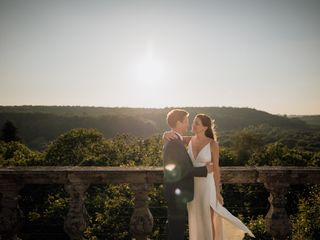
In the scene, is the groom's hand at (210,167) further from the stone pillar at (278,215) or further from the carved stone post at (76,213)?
the carved stone post at (76,213)

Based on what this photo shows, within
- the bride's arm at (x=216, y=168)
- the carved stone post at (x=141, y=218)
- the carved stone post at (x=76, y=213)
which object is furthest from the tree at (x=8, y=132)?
the carved stone post at (x=141, y=218)

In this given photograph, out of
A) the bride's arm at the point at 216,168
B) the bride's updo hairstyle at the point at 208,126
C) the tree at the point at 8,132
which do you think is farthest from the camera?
the tree at the point at 8,132

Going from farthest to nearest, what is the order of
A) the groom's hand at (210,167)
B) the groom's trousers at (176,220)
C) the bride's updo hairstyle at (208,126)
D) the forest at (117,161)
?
the forest at (117,161) → the bride's updo hairstyle at (208,126) → the groom's hand at (210,167) → the groom's trousers at (176,220)

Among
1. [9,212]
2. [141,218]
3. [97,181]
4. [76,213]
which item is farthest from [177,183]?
[9,212]

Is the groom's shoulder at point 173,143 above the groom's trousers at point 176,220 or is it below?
above

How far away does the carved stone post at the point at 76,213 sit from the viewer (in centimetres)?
423

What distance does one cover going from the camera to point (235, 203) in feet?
142

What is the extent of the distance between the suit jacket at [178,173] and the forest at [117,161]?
1.75 feet

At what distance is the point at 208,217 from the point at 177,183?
2.81 feet

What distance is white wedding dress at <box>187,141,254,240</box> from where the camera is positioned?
479 cm

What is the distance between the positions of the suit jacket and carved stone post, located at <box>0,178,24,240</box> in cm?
187

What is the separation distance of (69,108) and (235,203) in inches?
4956

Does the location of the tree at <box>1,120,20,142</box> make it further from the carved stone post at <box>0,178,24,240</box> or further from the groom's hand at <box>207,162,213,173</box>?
the groom's hand at <box>207,162,213,173</box>

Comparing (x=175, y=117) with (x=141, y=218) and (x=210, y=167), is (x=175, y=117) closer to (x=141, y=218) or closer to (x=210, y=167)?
(x=210, y=167)
